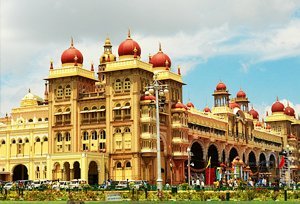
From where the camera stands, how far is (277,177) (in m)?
127

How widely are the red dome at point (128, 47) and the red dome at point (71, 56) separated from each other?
7469 millimetres

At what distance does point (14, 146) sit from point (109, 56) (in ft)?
72.0

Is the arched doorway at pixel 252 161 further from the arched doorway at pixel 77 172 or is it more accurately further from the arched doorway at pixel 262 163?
the arched doorway at pixel 77 172

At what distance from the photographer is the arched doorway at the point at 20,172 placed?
86.6 metres

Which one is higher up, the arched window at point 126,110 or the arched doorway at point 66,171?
the arched window at point 126,110

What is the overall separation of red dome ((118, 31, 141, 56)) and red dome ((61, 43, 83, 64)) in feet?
24.5

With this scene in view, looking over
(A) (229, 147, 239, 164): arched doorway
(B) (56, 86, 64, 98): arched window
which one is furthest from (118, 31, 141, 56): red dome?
(A) (229, 147, 239, 164): arched doorway

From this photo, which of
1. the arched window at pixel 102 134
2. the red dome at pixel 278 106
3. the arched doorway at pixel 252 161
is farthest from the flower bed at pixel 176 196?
the red dome at pixel 278 106

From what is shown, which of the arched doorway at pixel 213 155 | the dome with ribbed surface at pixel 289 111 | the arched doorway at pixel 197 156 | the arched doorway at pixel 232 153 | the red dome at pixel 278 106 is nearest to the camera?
the arched doorway at pixel 197 156

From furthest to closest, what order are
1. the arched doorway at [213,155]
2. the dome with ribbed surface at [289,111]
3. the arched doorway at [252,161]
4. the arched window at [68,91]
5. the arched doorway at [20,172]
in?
1. the dome with ribbed surface at [289,111]
2. the arched doorway at [252,161]
3. the arched doorway at [213,155]
4. the arched doorway at [20,172]
5. the arched window at [68,91]

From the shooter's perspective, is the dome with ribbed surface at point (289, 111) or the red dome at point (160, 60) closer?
the red dome at point (160, 60)

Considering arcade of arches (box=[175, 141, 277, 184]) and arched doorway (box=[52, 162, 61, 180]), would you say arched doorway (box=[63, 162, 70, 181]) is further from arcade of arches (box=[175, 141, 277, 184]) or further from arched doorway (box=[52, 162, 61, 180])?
arcade of arches (box=[175, 141, 277, 184])

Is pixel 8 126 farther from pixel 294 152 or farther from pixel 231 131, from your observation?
pixel 294 152

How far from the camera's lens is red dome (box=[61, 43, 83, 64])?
8212 cm
